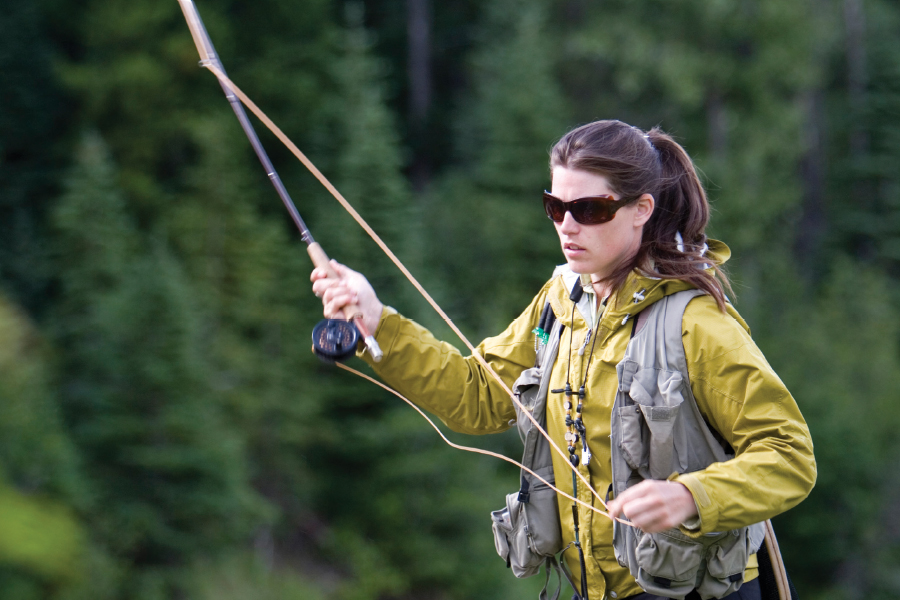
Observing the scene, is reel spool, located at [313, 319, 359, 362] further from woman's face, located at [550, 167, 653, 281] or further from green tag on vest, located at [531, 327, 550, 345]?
woman's face, located at [550, 167, 653, 281]

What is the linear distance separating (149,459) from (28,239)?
11.9ft

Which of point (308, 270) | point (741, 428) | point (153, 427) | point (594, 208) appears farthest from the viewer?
point (308, 270)

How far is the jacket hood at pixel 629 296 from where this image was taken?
85.6 inches

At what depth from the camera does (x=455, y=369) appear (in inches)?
100

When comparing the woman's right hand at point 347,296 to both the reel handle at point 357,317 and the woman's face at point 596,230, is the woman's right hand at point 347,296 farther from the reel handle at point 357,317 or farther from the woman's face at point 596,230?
the woman's face at point 596,230

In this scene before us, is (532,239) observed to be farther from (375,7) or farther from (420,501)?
(375,7)

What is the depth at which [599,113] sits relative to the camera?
1803cm

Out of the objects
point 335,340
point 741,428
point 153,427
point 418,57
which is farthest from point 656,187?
point 418,57

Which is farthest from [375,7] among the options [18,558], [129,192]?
[18,558]

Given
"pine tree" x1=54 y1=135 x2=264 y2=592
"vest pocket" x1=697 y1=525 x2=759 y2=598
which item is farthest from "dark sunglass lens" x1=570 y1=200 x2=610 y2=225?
"pine tree" x1=54 y1=135 x2=264 y2=592

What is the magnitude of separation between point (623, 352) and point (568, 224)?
1.15 feet

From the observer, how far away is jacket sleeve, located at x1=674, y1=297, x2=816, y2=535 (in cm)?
191

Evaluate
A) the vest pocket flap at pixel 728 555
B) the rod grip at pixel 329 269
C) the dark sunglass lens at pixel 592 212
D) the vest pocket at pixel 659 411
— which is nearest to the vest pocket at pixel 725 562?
the vest pocket flap at pixel 728 555

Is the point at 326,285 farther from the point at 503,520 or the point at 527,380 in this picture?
the point at 503,520
